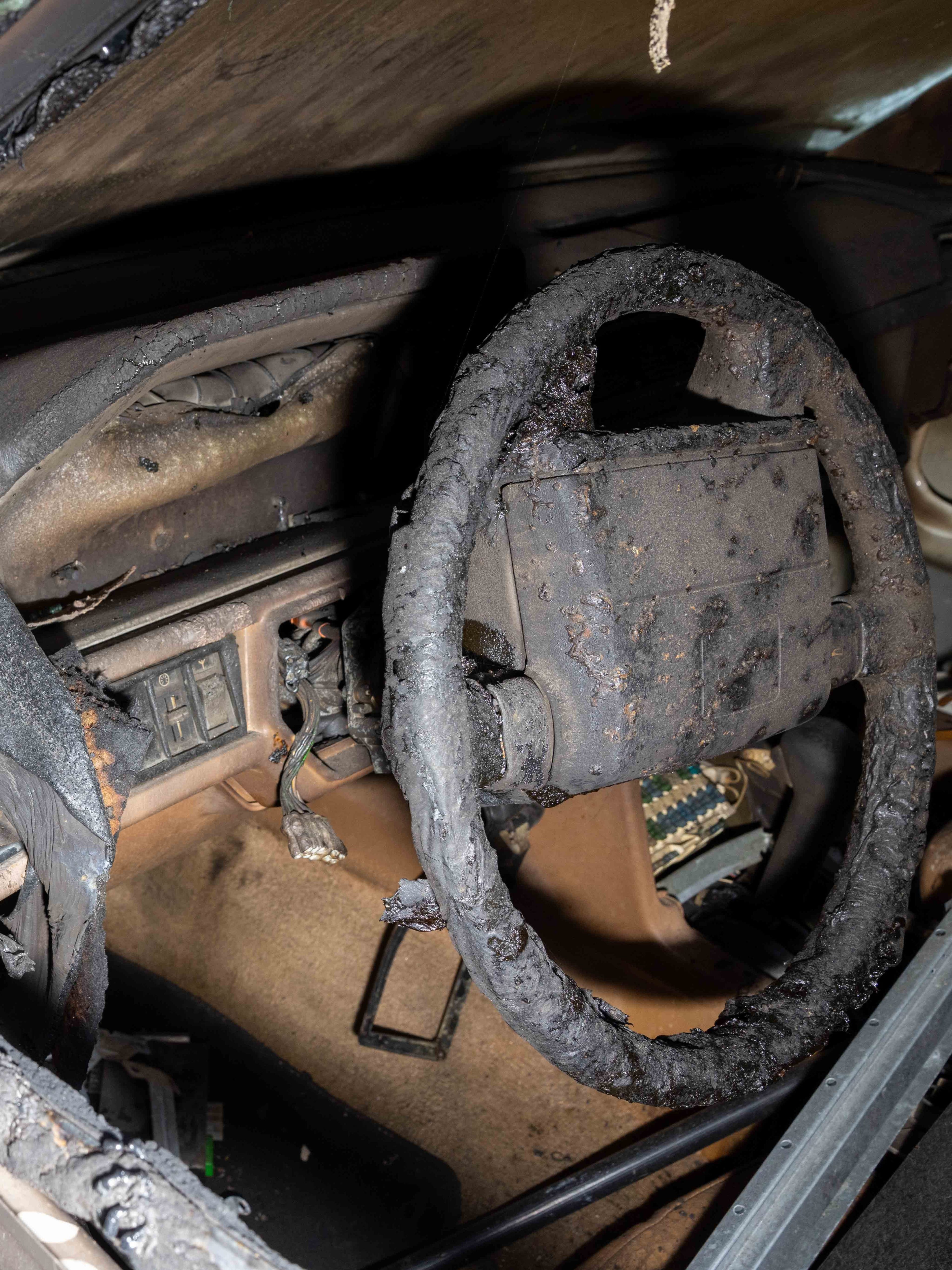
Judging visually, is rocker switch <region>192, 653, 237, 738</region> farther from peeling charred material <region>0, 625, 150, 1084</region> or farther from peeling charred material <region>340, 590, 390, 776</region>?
peeling charred material <region>0, 625, 150, 1084</region>

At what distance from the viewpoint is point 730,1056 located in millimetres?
953

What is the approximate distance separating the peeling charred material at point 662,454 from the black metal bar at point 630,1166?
57 cm

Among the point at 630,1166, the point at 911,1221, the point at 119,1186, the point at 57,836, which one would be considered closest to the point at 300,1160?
the point at 630,1166

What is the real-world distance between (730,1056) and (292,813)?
0.60 meters

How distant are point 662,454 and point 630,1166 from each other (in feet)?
3.75

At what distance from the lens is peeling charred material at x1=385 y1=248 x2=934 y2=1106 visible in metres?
0.83

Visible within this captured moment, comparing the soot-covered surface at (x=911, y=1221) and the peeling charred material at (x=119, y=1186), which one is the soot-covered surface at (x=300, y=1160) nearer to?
the soot-covered surface at (x=911, y=1221)

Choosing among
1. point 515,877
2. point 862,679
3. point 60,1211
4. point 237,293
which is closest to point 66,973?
point 60,1211

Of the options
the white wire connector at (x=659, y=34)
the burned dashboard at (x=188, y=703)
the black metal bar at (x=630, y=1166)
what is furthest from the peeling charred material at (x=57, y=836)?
the white wire connector at (x=659, y=34)

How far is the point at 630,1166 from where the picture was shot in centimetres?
160

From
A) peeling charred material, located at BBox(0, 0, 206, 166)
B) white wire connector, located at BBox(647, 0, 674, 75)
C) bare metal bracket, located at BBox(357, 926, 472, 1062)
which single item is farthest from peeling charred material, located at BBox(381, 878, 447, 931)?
bare metal bracket, located at BBox(357, 926, 472, 1062)

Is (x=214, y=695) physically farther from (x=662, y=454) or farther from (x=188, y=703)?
(x=662, y=454)

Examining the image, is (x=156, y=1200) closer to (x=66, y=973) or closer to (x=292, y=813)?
(x=66, y=973)

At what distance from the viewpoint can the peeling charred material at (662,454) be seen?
2.71 feet
